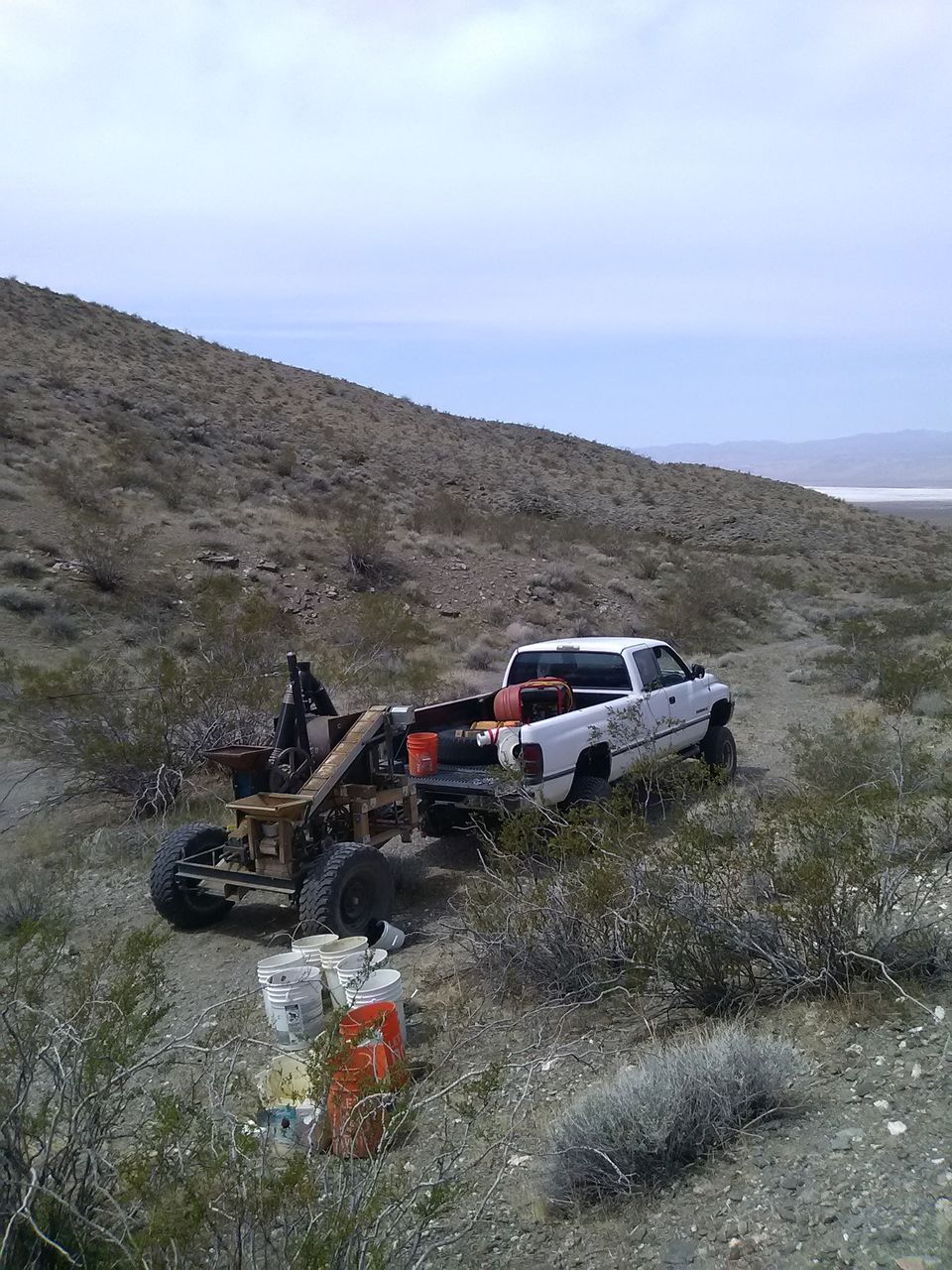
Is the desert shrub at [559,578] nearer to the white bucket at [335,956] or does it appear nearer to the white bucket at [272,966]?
the white bucket at [335,956]

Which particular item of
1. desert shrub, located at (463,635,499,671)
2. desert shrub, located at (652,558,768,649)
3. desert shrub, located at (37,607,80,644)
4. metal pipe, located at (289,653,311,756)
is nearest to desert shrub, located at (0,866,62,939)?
metal pipe, located at (289,653,311,756)

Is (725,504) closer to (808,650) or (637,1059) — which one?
(808,650)

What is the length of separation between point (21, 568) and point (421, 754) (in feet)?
46.1

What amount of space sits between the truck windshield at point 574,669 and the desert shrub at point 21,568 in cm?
1263

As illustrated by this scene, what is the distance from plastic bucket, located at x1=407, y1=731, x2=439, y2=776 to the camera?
8.38 metres

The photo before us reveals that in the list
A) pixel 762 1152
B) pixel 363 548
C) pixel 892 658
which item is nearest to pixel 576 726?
pixel 762 1152

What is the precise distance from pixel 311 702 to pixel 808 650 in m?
17.3

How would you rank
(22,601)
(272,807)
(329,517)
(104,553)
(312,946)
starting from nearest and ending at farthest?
(312,946) < (272,807) < (22,601) < (104,553) < (329,517)

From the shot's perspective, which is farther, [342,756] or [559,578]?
[559,578]

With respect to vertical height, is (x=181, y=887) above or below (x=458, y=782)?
below

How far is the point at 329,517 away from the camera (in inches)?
1120

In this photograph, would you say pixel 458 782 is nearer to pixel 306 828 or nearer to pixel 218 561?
pixel 306 828

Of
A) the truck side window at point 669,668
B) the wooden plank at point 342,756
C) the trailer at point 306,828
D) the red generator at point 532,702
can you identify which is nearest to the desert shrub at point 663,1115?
the trailer at point 306,828

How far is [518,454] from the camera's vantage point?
166 feet
